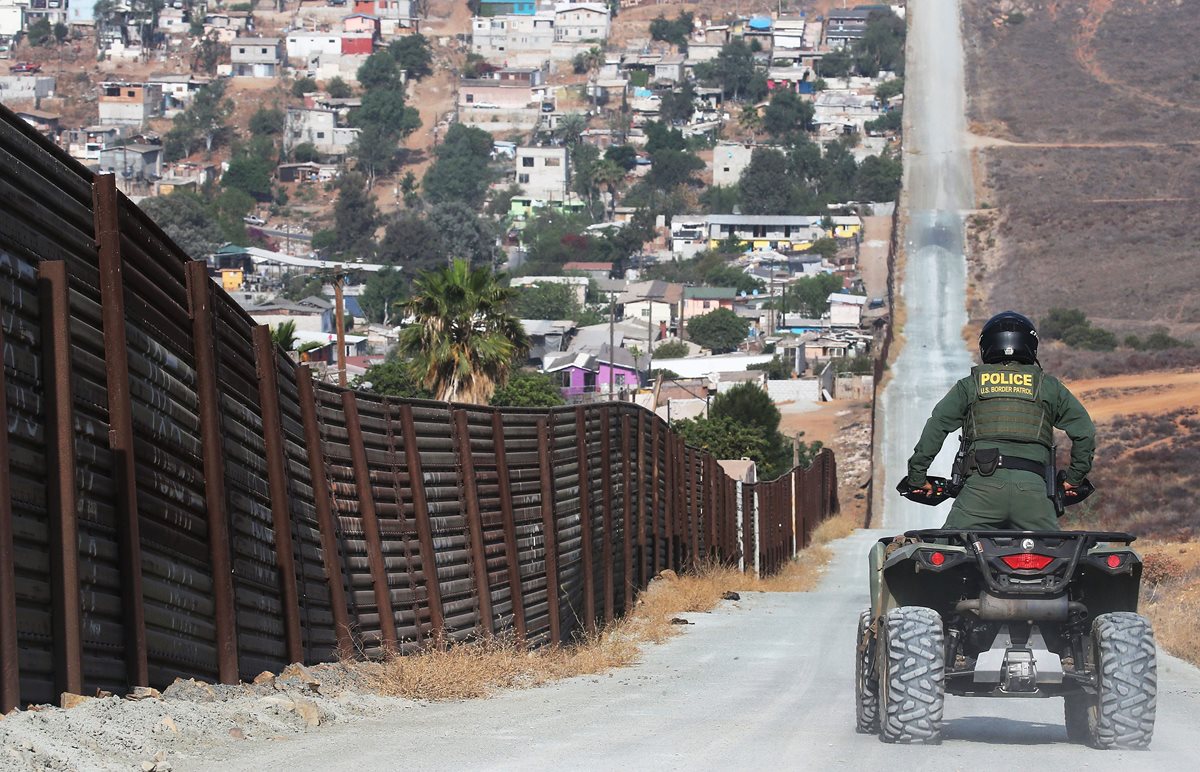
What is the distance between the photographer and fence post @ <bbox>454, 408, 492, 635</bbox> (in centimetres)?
1414

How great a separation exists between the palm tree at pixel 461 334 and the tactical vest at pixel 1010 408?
35.4m

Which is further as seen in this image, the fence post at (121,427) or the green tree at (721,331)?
the green tree at (721,331)

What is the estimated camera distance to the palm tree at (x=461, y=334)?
4572 cm

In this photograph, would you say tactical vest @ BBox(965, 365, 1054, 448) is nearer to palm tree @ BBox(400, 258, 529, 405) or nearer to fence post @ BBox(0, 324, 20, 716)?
fence post @ BBox(0, 324, 20, 716)

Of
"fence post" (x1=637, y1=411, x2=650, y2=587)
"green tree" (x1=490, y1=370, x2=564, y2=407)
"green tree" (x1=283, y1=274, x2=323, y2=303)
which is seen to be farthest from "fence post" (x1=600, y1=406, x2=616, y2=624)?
"green tree" (x1=283, y1=274, x2=323, y2=303)

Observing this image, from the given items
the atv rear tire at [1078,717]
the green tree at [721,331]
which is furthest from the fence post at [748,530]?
the green tree at [721,331]

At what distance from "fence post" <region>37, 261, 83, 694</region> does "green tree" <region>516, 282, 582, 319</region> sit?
129m

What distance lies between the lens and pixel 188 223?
16825 centimetres

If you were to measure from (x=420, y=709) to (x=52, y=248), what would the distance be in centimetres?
411

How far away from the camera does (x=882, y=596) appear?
10.4 meters

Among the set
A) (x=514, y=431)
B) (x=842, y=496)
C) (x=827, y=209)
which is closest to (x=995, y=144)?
(x=827, y=209)

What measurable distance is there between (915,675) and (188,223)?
164 meters

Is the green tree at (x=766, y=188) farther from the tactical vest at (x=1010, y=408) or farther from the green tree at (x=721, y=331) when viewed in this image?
the tactical vest at (x=1010, y=408)

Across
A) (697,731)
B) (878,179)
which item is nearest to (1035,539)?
(697,731)
